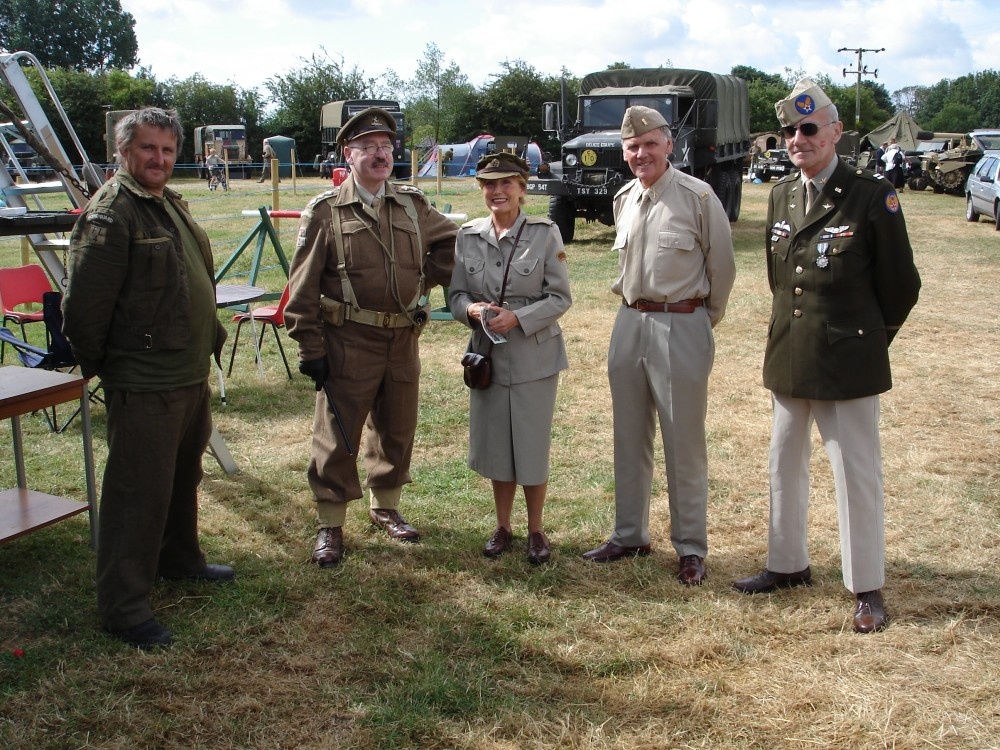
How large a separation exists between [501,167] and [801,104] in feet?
3.71

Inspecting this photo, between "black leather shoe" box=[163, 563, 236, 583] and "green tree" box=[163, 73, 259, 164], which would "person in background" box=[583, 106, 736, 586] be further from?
"green tree" box=[163, 73, 259, 164]

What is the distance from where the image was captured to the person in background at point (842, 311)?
10.6ft

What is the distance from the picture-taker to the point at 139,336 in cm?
311

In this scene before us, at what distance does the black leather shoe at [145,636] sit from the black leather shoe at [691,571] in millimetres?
1931

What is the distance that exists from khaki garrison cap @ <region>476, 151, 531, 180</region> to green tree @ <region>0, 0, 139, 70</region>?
73380 millimetres

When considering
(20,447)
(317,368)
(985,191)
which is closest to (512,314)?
(317,368)

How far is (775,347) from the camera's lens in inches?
137

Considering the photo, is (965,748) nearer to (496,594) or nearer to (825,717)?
(825,717)

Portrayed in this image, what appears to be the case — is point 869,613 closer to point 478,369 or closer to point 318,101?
point 478,369

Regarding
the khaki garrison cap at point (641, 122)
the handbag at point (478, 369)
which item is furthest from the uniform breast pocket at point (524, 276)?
the khaki garrison cap at point (641, 122)

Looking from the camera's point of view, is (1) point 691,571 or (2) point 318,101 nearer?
(1) point 691,571

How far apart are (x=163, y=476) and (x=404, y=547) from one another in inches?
47.4

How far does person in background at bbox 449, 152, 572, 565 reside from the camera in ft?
12.2

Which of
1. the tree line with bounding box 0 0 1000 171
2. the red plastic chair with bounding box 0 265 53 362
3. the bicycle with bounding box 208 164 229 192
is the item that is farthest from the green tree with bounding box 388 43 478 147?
the red plastic chair with bounding box 0 265 53 362
